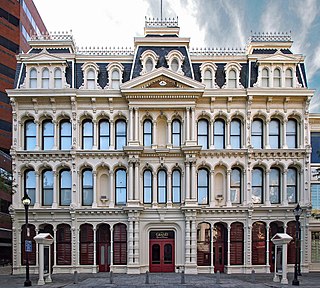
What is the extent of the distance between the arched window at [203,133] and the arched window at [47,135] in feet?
38.6

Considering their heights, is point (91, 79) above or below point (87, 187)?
above

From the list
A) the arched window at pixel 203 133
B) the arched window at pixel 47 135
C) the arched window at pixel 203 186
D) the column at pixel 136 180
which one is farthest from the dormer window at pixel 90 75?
the arched window at pixel 203 186

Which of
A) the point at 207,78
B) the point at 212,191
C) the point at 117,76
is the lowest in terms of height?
the point at 212,191

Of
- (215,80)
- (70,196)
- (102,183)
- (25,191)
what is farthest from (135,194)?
(215,80)

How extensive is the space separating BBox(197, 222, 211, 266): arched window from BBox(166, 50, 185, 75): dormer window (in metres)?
12.6

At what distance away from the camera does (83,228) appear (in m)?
32.5

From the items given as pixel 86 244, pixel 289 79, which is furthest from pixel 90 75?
pixel 289 79

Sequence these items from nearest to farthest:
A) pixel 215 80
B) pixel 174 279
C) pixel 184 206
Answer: pixel 174 279
pixel 184 206
pixel 215 80

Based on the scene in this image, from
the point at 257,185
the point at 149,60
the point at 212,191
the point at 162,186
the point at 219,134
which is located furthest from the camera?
the point at 149,60

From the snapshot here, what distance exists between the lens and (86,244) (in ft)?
106

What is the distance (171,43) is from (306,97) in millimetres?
11598

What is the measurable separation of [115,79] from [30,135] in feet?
26.7

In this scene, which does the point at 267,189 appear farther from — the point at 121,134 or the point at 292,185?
the point at 121,134

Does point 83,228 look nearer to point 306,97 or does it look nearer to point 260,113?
point 260,113
